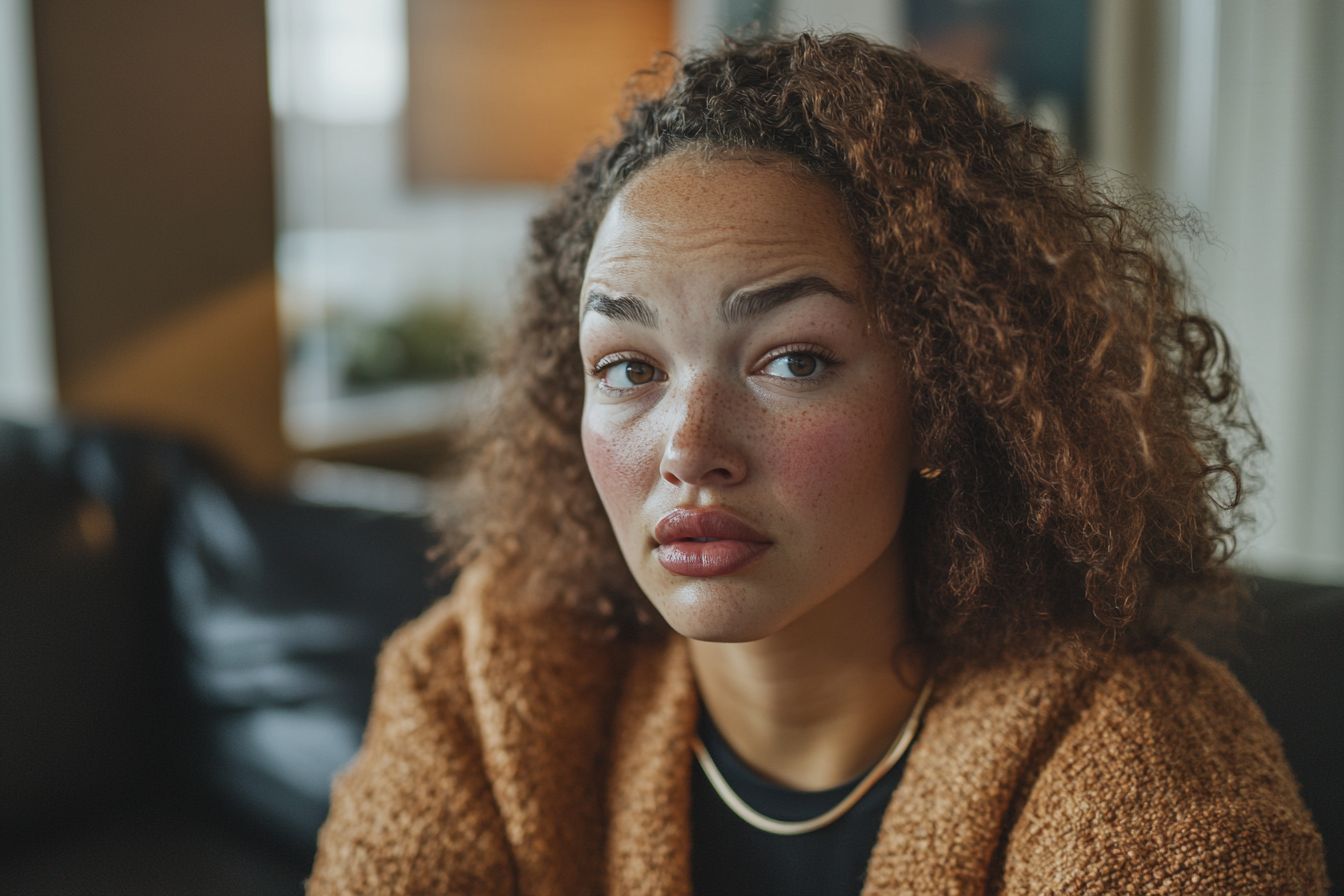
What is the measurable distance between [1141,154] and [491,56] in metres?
1.65

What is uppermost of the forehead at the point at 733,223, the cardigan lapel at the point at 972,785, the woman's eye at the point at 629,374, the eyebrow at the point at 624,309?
the forehead at the point at 733,223

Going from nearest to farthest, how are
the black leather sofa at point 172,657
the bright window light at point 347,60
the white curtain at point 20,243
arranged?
the black leather sofa at point 172,657 → the white curtain at point 20,243 → the bright window light at point 347,60

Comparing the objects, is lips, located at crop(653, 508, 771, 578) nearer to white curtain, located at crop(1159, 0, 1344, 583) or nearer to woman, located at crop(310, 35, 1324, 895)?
woman, located at crop(310, 35, 1324, 895)

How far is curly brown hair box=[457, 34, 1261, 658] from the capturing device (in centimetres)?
72

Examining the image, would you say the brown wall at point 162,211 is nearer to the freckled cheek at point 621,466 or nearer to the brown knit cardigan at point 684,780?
the brown knit cardigan at point 684,780

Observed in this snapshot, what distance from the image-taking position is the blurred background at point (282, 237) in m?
1.45

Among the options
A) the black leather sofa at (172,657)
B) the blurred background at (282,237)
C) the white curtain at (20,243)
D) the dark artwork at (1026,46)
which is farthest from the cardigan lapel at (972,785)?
the dark artwork at (1026,46)

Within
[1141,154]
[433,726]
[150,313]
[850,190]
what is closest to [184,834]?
[433,726]

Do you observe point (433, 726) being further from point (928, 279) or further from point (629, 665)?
point (928, 279)

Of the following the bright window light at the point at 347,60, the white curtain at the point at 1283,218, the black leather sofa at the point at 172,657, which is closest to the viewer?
the black leather sofa at the point at 172,657

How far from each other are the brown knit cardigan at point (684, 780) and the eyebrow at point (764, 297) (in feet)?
1.07

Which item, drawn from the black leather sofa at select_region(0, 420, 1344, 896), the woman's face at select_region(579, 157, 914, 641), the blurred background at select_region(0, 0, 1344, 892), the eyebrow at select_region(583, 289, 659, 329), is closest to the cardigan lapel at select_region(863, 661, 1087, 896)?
the woman's face at select_region(579, 157, 914, 641)

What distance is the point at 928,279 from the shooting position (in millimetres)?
733

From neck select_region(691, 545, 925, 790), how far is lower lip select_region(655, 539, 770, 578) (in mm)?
114
